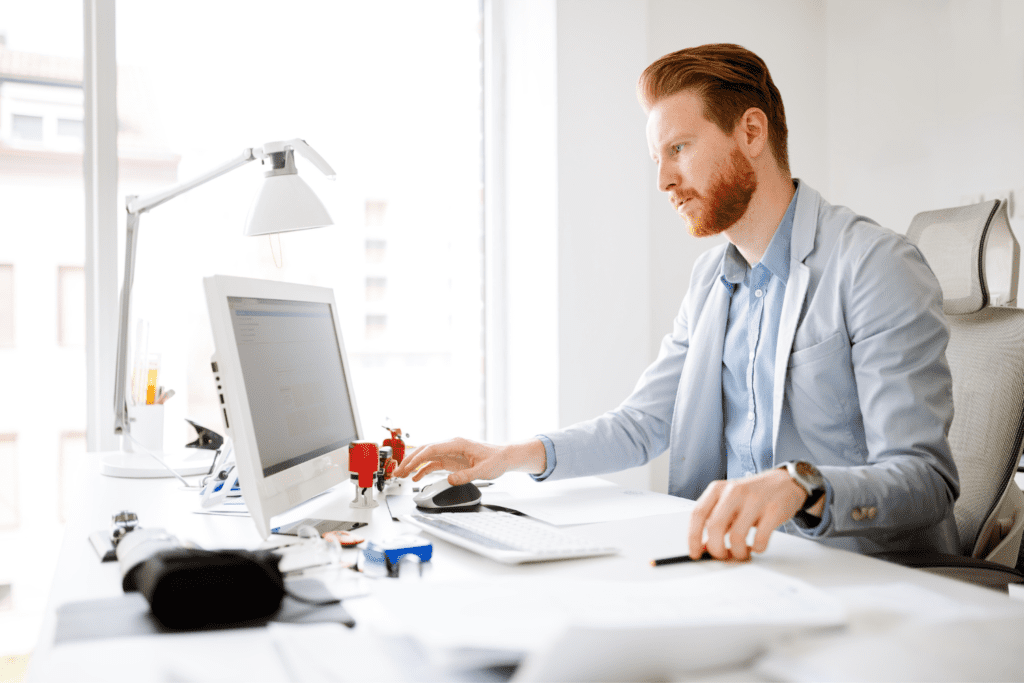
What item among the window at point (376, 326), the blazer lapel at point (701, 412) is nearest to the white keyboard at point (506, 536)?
the blazer lapel at point (701, 412)

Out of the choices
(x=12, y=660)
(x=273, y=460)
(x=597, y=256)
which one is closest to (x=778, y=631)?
(x=273, y=460)

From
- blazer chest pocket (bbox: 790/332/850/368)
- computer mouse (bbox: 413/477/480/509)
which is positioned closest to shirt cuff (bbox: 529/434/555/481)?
computer mouse (bbox: 413/477/480/509)

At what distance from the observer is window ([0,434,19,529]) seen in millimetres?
1989

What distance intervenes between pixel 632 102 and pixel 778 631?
2.08 m

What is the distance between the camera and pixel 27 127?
1.97 meters

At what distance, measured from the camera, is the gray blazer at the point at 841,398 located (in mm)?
958

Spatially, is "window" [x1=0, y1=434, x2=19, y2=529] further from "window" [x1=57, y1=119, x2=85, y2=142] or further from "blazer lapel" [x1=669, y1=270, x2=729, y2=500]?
"blazer lapel" [x1=669, y1=270, x2=729, y2=500]

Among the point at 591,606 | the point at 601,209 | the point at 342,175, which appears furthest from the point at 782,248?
the point at 342,175

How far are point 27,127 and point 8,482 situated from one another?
1.00 metres

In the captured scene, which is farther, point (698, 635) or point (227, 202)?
point (227, 202)

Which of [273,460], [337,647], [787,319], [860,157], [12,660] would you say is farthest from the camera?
[860,157]

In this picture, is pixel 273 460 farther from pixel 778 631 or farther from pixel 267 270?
pixel 267 270

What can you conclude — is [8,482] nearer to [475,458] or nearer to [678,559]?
[475,458]

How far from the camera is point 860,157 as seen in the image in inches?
104
